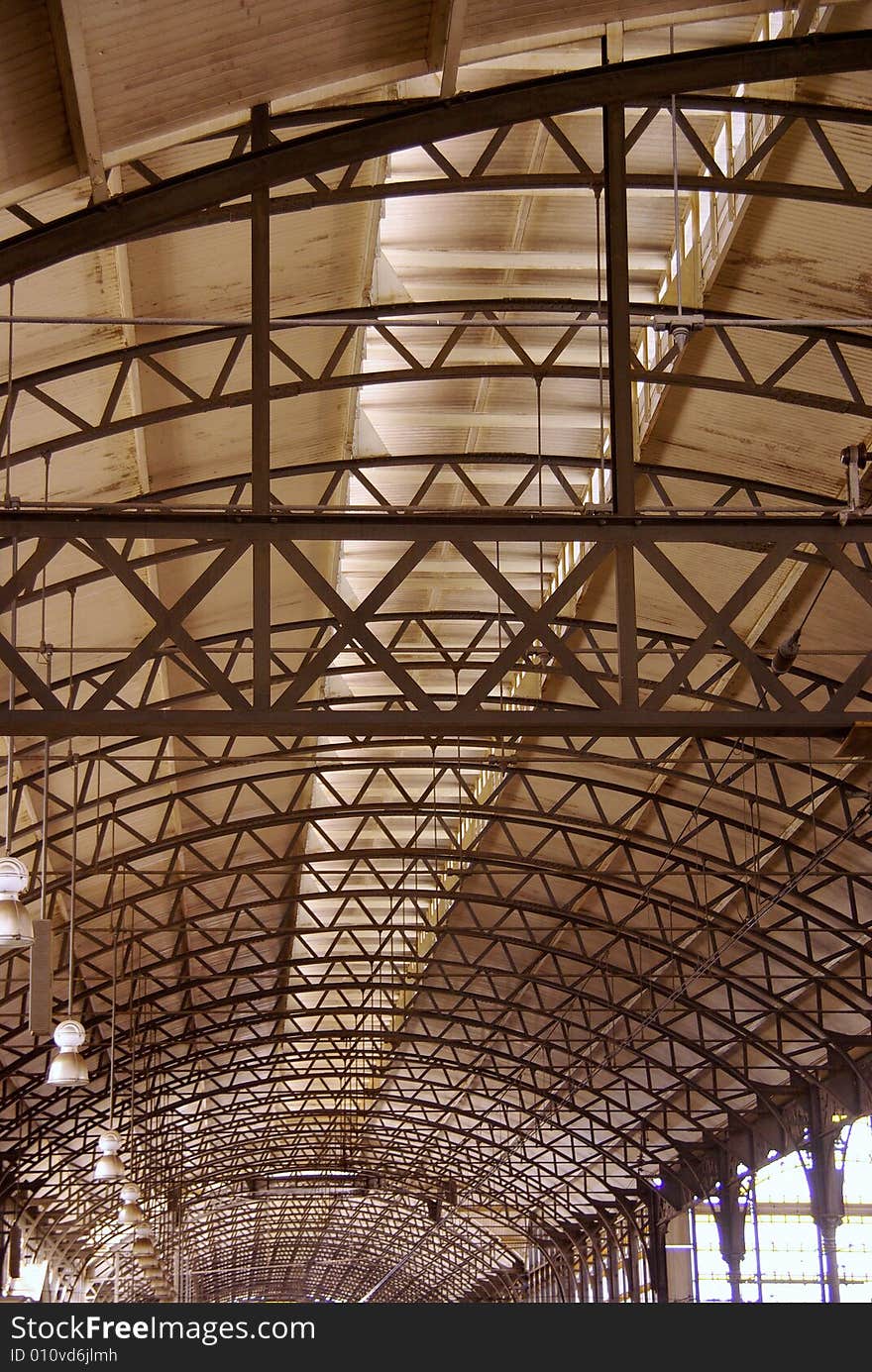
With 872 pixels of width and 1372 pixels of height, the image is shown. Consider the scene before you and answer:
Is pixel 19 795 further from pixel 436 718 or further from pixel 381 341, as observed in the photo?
pixel 436 718

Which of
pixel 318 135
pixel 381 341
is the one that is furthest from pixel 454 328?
pixel 318 135

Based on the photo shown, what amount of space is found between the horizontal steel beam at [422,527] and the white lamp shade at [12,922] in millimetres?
3621

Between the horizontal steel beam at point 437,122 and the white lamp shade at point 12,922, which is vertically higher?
the horizontal steel beam at point 437,122

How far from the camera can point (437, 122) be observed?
1416 centimetres

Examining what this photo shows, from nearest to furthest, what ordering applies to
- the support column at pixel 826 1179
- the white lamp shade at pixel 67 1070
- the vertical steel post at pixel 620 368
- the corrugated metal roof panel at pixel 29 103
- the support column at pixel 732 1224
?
the corrugated metal roof panel at pixel 29 103
the vertical steel post at pixel 620 368
the white lamp shade at pixel 67 1070
the support column at pixel 826 1179
the support column at pixel 732 1224

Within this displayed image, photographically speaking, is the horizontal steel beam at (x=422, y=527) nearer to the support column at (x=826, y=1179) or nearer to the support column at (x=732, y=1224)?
the support column at (x=826, y=1179)

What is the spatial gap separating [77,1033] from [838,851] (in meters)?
16.2

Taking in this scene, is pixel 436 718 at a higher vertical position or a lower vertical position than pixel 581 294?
lower

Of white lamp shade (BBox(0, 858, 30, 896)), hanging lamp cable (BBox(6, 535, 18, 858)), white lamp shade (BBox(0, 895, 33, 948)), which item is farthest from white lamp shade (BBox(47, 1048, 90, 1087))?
white lamp shade (BBox(0, 858, 30, 896))

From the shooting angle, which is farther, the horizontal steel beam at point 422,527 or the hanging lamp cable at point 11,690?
the hanging lamp cable at point 11,690

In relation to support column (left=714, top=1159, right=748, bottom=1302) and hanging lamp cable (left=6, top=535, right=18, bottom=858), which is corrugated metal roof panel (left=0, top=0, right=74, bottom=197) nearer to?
hanging lamp cable (left=6, top=535, right=18, bottom=858)

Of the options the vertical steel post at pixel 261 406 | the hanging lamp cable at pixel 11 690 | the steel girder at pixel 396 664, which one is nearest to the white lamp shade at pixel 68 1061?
the hanging lamp cable at pixel 11 690

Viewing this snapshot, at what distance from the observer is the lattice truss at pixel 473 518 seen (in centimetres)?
1402

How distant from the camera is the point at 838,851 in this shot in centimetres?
3244
